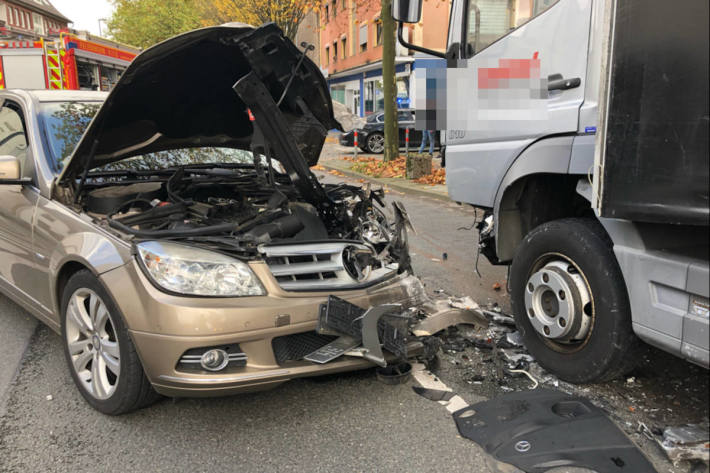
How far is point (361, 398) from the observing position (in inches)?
121

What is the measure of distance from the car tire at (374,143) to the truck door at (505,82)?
1549 cm

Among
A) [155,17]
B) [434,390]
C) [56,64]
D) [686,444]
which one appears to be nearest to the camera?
[686,444]

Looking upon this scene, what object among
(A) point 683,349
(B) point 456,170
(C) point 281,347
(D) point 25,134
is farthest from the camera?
(B) point 456,170

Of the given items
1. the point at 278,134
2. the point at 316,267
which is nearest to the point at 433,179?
the point at 278,134

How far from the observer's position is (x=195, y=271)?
102 inches

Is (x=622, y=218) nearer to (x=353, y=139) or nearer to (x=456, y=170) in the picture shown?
(x=456, y=170)

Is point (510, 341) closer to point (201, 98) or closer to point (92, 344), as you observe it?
point (92, 344)

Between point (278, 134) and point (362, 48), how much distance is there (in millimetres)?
33263

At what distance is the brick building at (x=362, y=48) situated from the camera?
26.7 m

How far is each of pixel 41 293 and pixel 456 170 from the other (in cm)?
297

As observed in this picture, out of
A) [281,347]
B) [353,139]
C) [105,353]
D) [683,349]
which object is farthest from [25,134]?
[353,139]

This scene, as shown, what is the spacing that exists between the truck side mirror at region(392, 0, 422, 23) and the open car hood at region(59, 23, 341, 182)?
687 millimetres

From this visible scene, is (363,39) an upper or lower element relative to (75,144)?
upper

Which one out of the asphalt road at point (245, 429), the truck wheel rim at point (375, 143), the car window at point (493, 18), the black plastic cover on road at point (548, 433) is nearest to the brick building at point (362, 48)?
the truck wheel rim at point (375, 143)
